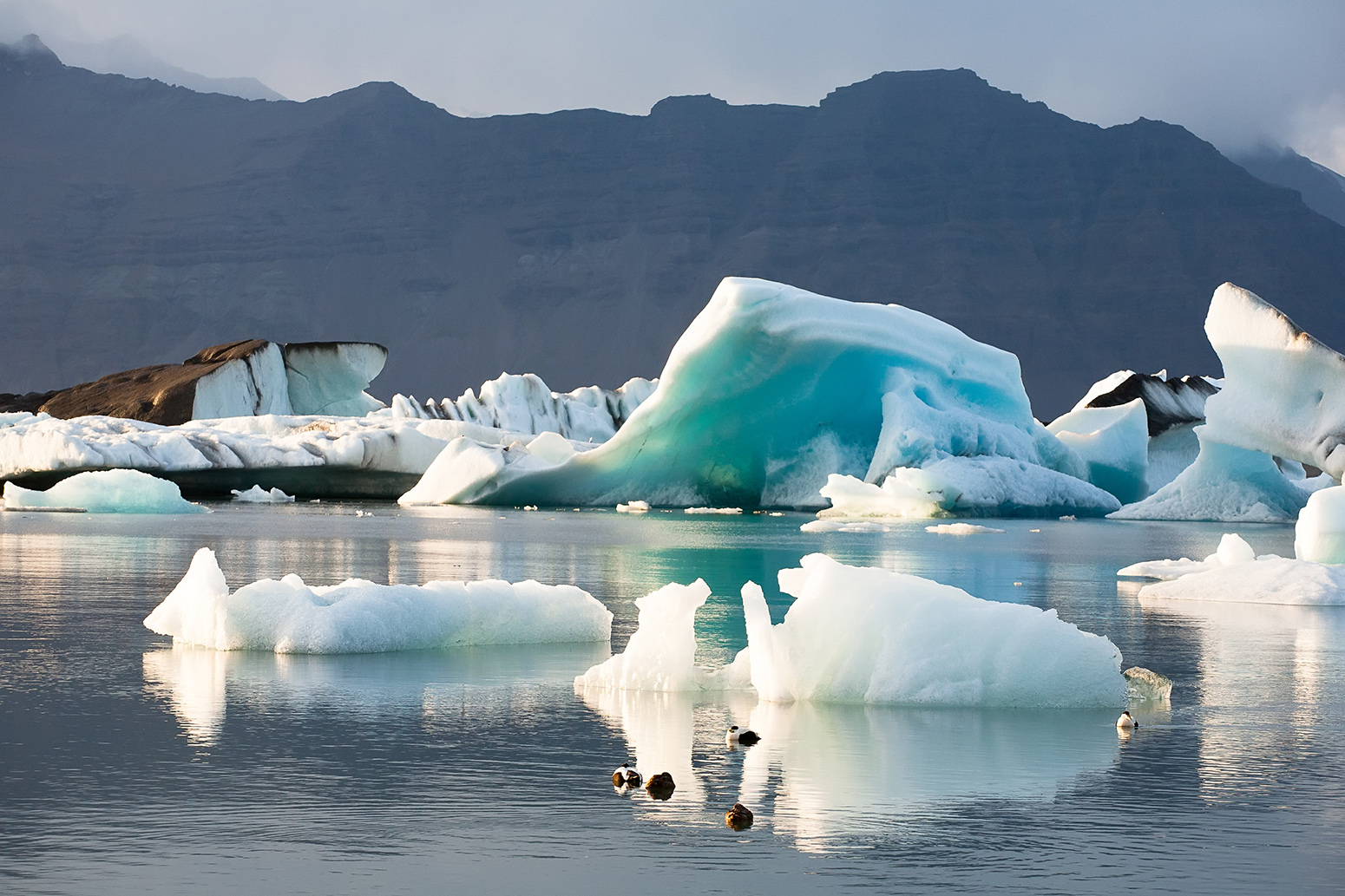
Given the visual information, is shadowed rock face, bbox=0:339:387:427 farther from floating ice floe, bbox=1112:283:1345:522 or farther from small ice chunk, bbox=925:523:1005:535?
floating ice floe, bbox=1112:283:1345:522

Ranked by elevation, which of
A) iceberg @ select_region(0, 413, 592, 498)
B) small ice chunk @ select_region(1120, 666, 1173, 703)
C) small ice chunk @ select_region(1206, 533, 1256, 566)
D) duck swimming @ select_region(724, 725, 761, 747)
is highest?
iceberg @ select_region(0, 413, 592, 498)

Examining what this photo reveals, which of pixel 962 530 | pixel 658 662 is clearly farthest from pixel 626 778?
pixel 962 530

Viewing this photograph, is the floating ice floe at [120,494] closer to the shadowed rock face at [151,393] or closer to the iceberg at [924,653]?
the shadowed rock face at [151,393]

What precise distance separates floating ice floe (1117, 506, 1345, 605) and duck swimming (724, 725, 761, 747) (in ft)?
19.2

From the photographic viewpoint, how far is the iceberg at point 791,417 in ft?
70.8

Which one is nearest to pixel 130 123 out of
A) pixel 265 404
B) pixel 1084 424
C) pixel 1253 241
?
pixel 1253 241

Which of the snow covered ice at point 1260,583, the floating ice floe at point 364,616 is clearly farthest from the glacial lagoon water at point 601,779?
the snow covered ice at point 1260,583

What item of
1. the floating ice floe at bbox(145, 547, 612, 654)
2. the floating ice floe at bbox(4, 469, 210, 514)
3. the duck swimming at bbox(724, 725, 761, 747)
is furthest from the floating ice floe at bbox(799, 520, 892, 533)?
the duck swimming at bbox(724, 725, 761, 747)

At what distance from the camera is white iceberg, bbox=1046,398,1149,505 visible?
26.5 meters

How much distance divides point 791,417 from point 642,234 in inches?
3047

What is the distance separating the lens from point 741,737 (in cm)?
439

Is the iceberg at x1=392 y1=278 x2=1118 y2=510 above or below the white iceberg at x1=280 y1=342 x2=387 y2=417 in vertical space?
below

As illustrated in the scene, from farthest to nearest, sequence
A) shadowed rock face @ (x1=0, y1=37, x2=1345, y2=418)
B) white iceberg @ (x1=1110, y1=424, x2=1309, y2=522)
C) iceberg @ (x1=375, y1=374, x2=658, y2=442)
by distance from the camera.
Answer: shadowed rock face @ (x1=0, y1=37, x2=1345, y2=418) < iceberg @ (x1=375, y1=374, x2=658, y2=442) < white iceberg @ (x1=1110, y1=424, x2=1309, y2=522)

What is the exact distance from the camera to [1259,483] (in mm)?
23234
